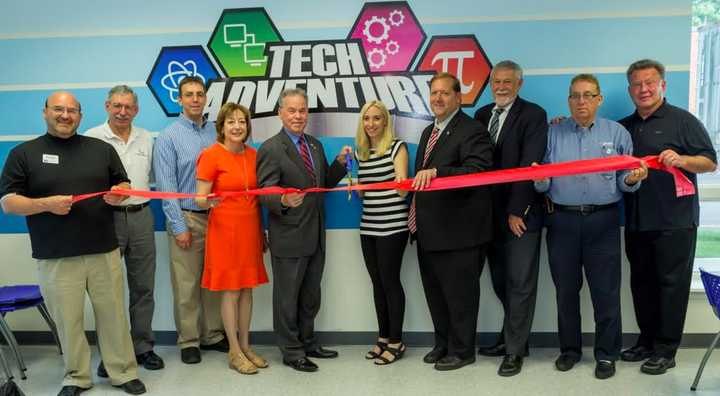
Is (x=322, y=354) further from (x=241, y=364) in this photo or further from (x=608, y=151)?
(x=608, y=151)

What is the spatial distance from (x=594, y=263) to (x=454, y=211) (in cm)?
96

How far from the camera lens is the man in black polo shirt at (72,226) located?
10.1 ft

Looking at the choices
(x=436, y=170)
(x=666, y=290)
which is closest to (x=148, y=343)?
(x=436, y=170)

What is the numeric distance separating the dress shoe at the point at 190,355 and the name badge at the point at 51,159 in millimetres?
1618

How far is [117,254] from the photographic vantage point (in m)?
3.39

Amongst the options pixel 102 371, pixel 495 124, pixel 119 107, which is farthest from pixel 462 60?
pixel 102 371

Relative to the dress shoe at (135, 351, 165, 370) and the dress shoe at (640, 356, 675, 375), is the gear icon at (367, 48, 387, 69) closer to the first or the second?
the dress shoe at (135, 351, 165, 370)

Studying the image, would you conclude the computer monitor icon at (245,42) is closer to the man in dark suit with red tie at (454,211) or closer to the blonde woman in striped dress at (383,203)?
the blonde woman in striped dress at (383,203)

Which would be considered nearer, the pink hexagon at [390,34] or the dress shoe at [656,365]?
the dress shoe at [656,365]

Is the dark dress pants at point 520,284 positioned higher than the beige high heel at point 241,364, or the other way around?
the dark dress pants at point 520,284

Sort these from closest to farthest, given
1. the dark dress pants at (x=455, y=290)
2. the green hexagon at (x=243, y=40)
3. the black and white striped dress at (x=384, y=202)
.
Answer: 1. the dark dress pants at (x=455, y=290)
2. the black and white striped dress at (x=384, y=202)
3. the green hexagon at (x=243, y=40)

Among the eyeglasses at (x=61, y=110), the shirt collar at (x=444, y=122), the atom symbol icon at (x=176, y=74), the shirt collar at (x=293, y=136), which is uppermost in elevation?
the atom symbol icon at (x=176, y=74)

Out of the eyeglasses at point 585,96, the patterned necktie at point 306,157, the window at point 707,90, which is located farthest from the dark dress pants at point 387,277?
the window at point 707,90

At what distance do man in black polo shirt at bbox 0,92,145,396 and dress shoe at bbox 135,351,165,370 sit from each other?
382 mm
